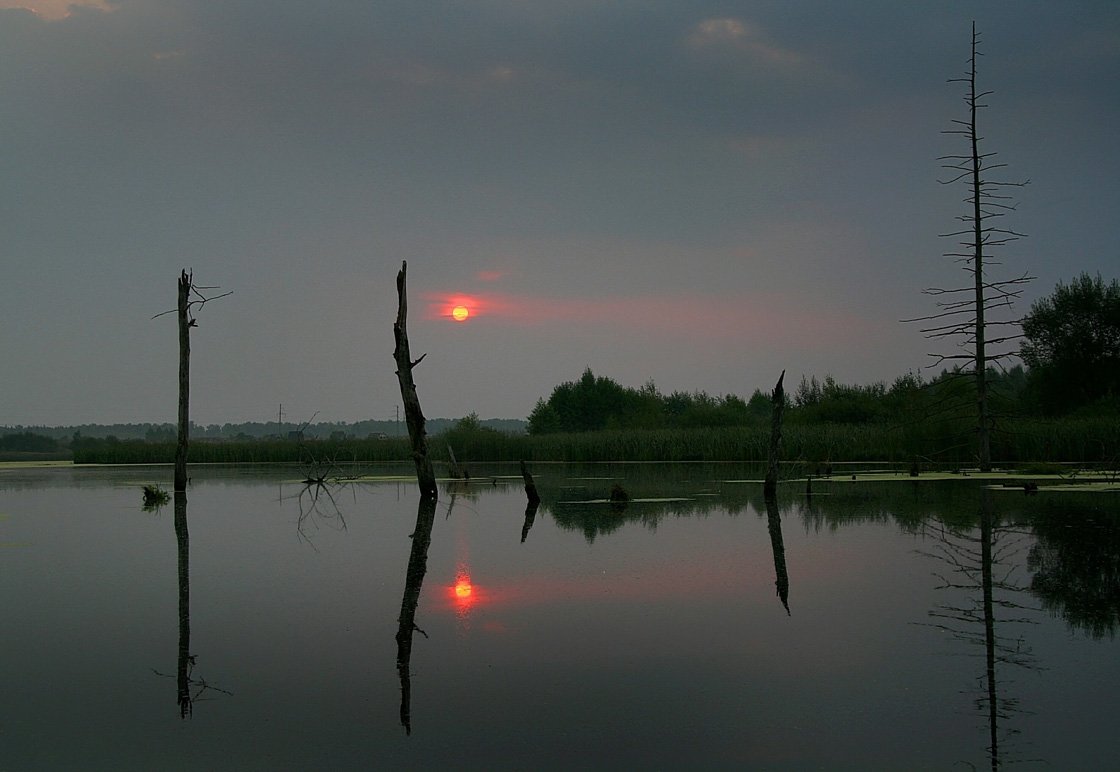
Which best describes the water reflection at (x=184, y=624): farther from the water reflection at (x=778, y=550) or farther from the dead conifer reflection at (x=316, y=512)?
the water reflection at (x=778, y=550)

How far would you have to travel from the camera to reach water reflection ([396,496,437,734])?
5094 mm

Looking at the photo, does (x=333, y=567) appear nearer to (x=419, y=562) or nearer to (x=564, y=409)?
(x=419, y=562)

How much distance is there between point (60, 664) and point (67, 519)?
35.0 feet

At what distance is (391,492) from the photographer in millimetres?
22031

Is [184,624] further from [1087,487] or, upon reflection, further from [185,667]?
[1087,487]

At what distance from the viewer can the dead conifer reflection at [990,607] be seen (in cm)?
488

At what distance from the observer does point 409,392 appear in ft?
61.4

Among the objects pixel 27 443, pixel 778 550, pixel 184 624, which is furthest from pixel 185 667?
pixel 27 443

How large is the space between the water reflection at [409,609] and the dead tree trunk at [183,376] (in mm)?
9127

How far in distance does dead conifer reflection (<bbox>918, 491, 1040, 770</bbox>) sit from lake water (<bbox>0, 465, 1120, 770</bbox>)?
0.10 ft

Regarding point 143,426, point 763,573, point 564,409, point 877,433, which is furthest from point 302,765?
point 143,426

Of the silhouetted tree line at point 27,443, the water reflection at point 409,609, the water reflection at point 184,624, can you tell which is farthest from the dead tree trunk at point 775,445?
the silhouetted tree line at point 27,443

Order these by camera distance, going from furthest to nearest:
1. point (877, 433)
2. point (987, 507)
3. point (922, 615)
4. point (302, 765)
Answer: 1. point (877, 433)
2. point (987, 507)
3. point (922, 615)
4. point (302, 765)

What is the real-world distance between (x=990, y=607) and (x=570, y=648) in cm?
332
